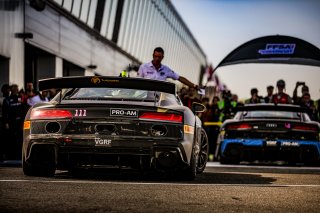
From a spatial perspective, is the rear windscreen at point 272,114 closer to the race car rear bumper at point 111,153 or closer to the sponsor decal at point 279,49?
the sponsor decal at point 279,49

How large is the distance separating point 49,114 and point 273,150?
6235 mm

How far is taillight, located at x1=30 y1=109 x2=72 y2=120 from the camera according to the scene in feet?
27.4

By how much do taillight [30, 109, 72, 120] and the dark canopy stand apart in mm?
8636

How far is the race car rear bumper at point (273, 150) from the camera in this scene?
13.7 meters

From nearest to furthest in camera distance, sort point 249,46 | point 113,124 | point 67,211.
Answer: point 67,211 → point 113,124 → point 249,46

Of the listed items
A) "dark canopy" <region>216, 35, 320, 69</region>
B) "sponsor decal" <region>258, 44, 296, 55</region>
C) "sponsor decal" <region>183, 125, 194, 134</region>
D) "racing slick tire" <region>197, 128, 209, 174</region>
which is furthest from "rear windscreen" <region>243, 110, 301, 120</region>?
"sponsor decal" <region>183, 125, 194, 134</region>

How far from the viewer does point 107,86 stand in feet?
28.6

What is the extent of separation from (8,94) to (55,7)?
8225mm

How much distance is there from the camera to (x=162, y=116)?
8344 mm

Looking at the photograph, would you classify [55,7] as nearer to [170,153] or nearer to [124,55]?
[124,55]

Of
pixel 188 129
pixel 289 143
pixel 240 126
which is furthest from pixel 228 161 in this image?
pixel 188 129

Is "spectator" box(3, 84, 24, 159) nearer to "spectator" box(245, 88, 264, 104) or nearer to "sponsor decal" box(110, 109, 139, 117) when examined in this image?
"spectator" box(245, 88, 264, 104)

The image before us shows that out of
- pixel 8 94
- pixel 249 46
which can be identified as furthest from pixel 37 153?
pixel 249 46

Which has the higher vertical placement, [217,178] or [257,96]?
[257,96]
